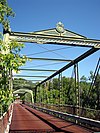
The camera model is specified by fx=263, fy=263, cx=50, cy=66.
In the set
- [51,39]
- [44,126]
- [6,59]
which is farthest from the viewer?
[51,39]

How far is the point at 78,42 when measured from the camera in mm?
19656

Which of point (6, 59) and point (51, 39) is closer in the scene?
point (6, 59)

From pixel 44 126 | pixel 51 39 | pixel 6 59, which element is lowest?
pixel 44 126

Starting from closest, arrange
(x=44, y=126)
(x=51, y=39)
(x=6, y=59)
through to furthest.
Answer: (x=6, y=59) → (x=44, y=126) → (x=51, y=39)

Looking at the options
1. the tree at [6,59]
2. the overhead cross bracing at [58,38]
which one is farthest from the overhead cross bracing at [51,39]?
the tree at [6,59]

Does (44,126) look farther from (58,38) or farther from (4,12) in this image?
(4,12)

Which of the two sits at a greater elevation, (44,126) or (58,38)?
(58,38)

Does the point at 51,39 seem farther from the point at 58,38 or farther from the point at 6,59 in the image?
the point at 6,59

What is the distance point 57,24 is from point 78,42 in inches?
81.0

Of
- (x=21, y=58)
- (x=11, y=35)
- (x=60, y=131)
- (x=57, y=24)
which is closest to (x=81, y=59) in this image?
(x=57, y=24)

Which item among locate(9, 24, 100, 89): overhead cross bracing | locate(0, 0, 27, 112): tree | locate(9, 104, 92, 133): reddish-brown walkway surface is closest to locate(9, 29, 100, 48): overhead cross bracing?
locate(9, 24, 100, 89): overhead cross bracing

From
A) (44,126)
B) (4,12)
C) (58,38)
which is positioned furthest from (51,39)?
(4,12)

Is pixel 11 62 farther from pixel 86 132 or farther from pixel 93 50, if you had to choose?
pixel 93 50

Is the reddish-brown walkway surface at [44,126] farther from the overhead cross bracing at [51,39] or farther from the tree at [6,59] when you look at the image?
the tree at [6,59]
